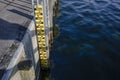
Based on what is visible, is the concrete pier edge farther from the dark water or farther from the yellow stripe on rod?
the dark water

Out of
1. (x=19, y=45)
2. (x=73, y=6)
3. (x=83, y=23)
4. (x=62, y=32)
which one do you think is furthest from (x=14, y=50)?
(x=73, y=6)

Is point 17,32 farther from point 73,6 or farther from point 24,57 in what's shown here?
point 73,6

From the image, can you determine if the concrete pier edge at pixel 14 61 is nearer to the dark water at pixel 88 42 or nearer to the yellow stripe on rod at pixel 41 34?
the yellow stripe on rod at pixel 41 34

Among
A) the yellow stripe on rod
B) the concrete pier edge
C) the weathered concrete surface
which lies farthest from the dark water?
the concrete pier edge

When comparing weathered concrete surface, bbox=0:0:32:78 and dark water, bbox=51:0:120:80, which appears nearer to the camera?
weathered concrete surface, bbox=0:0:32:78

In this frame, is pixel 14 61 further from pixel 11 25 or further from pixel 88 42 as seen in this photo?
pixel 88 42

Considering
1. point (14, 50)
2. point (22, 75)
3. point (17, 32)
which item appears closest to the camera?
point (22, 75)

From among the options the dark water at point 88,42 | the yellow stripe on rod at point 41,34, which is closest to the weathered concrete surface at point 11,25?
the yellow stripe on rod at point 41,34
